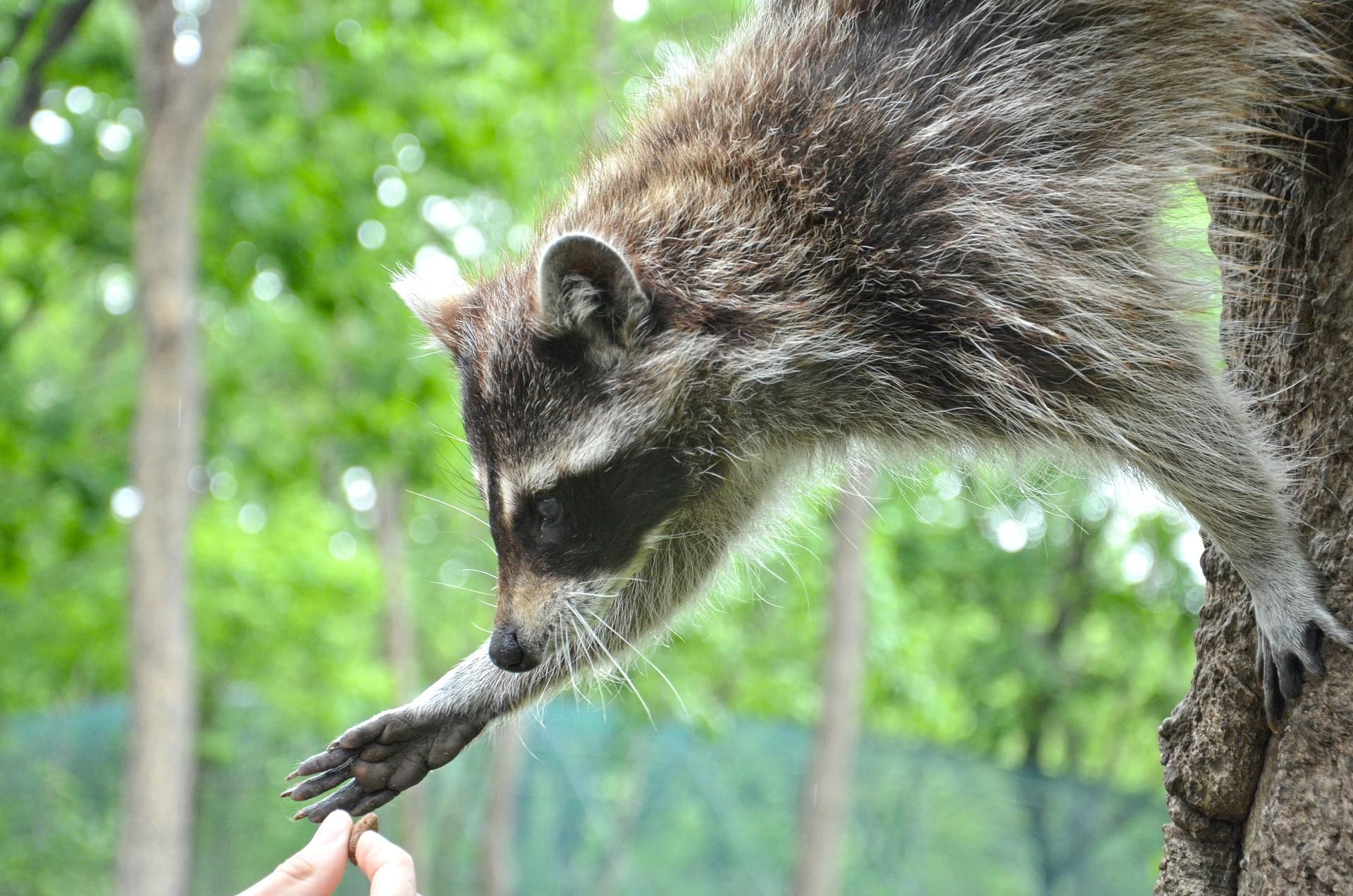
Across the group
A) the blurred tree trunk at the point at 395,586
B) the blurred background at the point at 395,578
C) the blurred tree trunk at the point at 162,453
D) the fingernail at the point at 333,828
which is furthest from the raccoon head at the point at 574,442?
the blurred tree trunk at the point at 395,586

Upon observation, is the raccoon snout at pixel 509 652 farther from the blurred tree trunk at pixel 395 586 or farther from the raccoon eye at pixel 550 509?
the blurred tree trunk at pixel 395 586

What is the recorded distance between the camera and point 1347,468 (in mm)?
2182

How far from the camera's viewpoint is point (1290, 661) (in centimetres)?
217

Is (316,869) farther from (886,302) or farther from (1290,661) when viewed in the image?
(1290,661)

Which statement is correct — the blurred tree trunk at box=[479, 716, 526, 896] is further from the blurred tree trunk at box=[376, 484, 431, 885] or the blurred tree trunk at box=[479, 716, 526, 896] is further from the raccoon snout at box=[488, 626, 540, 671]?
the raccoon snout at box=[488, 626, 540, 671]

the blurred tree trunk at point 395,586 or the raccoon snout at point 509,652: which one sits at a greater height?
the raccoon snout at point 509,652

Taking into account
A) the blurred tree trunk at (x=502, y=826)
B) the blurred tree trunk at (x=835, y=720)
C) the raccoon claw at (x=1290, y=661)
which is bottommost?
the blurred tree trunk at (x=502, y=826)

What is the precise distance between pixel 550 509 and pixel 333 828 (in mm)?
810

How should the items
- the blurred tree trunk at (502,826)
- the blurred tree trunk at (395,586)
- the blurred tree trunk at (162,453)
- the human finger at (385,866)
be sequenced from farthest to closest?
the blurred tree trunk at (395,586), the blurred tree trunk at (502,826), the blurred tree trunk at (162,453), the human finger at (385,866)

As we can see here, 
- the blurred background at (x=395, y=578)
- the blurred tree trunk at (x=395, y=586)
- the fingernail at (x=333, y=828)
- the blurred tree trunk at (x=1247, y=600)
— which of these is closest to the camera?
the fingernail at (x=333, y=828)

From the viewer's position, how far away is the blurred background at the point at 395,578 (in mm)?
8719

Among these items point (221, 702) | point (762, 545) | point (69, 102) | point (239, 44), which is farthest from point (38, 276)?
point (762, 545)

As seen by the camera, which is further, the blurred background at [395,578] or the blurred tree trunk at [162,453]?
the blurred background at [395,578]

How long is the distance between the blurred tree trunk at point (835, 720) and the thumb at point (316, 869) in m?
7.63
